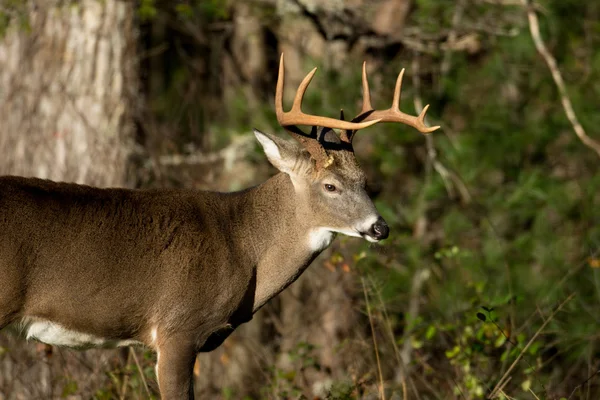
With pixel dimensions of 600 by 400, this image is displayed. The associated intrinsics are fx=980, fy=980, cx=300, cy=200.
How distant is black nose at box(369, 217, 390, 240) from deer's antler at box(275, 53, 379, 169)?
505 millimetres

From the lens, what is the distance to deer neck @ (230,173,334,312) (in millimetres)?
5953

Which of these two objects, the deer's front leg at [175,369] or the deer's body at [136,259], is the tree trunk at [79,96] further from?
the deer's front leg at [175,369]

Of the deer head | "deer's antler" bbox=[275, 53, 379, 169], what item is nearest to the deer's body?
the deer head

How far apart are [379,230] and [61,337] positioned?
76.4 inches

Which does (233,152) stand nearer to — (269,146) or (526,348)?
(269,146)

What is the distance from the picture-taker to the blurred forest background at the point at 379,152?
7535mm

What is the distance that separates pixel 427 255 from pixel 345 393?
5.12 m

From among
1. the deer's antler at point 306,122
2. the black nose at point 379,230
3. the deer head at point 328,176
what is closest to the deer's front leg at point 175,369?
the deer head at point 328,176

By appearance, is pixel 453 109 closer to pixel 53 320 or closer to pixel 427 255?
pixel 427 255

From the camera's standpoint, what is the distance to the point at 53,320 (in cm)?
526

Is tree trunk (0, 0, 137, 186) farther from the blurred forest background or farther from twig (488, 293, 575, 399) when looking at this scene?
twig (488, 293, 575, 399)

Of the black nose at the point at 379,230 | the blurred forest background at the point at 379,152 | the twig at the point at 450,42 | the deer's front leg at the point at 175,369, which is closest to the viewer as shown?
the deer's front leg at the point at 175,369

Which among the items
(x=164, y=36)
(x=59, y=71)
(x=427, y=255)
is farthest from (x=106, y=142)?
(x=164, y=36)

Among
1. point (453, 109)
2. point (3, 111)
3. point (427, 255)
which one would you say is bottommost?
point (427, 255)
